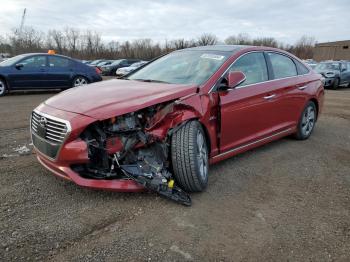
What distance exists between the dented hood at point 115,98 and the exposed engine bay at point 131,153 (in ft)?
0.37

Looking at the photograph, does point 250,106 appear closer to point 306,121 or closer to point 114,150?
point 114,150

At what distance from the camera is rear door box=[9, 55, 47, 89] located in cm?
1098

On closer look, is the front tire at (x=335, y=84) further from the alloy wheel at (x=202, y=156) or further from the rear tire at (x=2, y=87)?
the alloy wheel at (x=202, y=156)

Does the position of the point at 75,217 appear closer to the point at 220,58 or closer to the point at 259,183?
the point at 259,183

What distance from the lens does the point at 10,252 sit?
2.52m

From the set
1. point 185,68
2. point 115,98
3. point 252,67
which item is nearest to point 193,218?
point 115,98

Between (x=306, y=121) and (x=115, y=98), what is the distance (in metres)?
3.70

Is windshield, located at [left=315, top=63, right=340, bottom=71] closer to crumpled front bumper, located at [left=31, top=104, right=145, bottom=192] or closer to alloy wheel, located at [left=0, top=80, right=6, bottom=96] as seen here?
alloy wheel, located at [left=0, top=80, right=6, bottom=96]

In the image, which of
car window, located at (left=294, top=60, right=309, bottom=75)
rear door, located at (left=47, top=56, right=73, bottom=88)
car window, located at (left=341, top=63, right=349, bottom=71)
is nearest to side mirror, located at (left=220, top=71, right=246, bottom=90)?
car window, located at (left=294, top=60, right=309, bottom=75)

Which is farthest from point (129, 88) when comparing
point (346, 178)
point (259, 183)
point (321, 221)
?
point (346, 178)

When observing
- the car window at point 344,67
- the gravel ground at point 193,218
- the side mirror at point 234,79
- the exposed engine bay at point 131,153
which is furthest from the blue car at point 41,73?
the car window at point 344,67

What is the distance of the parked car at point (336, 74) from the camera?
16797 mm

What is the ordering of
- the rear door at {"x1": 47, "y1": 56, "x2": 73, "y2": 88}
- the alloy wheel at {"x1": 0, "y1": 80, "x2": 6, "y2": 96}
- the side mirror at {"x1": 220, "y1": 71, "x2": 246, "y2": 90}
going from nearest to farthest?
1. the side mirror at {"x1": 220, "y1": 71, "x2": 246, "y2": 90}
2. the alloy wheel at {"x1": 0, "y1": 80, "x2": 6, "y2": 96}
3. the rear door at {"x1": 47, "y1": 56, "x2": 73, "y2": 88}

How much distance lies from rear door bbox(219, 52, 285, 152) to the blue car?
29.0 ft
